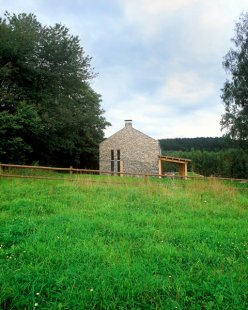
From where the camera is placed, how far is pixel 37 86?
2409cm

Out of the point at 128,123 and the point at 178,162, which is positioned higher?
the point at 128,123

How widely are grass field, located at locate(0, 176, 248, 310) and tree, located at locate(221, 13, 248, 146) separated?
16.9 meters

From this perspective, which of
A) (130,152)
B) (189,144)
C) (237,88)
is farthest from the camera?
(189,144)

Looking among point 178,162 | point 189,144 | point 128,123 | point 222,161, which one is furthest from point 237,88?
point 189,144

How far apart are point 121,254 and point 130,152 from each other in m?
26.8

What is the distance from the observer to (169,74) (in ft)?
69.3

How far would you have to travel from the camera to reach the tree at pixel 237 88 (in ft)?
78.1

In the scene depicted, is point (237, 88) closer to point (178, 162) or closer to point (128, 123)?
point (178, 162)

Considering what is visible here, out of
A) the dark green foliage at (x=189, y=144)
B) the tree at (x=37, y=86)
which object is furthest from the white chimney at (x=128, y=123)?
the dark green foliage at (x=189, y=144)

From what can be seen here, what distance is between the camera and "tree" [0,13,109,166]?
20.3m

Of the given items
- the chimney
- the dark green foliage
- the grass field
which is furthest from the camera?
A: the dark green foliage

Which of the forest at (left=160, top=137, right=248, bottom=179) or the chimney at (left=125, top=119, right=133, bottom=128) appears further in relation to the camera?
the chimney at (left=125, top=119, right=133, bottom=128)

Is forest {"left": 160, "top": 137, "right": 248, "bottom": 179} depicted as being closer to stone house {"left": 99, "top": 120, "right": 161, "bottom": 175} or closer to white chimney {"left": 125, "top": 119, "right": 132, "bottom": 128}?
stone house {"left": 99, "top": 120, "right": 161, "bottom": 175}

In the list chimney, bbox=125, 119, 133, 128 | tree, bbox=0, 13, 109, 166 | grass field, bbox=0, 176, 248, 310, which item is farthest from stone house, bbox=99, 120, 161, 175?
grass field, bbox=0, 176, 248, 310
